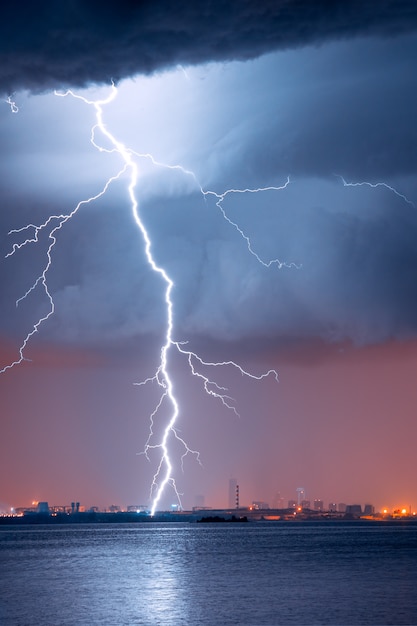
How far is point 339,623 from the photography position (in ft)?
111

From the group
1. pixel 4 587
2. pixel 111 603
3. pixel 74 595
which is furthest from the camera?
pixel 4 587

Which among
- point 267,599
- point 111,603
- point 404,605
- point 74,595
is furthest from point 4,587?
point 404,605

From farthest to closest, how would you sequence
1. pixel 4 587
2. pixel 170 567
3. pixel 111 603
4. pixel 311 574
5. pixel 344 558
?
pixel 344 558
pixel 170 567
pixel 311 574
pixel 4 587
pixel 111 603

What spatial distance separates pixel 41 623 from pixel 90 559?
38.9 meters

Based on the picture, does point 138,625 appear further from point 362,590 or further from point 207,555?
point 207,555

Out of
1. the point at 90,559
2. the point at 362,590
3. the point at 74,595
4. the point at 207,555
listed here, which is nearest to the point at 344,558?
the point at 207,555

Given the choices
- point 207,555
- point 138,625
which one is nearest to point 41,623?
point 138,625

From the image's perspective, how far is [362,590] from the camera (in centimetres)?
4444

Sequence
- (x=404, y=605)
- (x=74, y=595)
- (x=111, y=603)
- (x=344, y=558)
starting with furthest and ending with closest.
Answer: (x=344, y=558)
(x=74, y=595)
(x=111, y=603)
(x=404, y=605)

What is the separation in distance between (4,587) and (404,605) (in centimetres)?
2033

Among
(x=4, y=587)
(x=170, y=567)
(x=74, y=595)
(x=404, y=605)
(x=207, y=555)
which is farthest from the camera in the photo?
(x=207, y=555)

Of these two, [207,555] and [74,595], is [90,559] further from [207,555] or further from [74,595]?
[74,595]

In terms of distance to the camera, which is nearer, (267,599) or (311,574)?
(267,599)

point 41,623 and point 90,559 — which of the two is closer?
point 41,623
